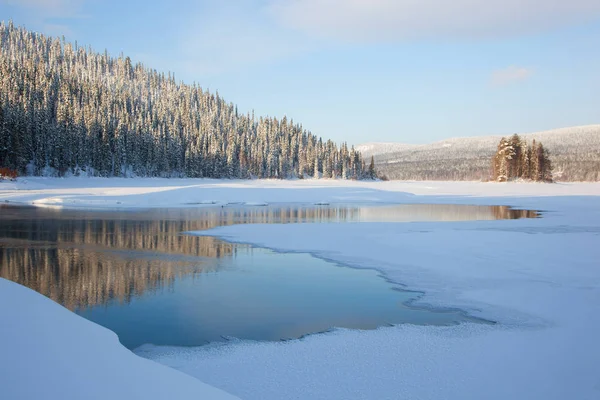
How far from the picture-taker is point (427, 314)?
8148mm

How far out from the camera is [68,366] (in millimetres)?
3617

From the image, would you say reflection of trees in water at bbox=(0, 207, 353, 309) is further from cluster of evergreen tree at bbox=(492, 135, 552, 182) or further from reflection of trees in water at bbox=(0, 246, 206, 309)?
cluster of evergreen tree at bbox=(492, 135, 552, 182)

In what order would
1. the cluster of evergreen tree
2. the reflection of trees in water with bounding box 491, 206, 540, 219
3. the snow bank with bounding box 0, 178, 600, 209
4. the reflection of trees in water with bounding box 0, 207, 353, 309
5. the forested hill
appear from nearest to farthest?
the reflection of trees in water with bounding box 0, 207, 353, 309, the reflection of trees in water with bounding box 491, 206, 540, 219, the snow bank with bounding box 0, 178, 600, 209, the forested hill, the cluster of evergreen tree

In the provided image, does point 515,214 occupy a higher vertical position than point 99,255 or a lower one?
higher

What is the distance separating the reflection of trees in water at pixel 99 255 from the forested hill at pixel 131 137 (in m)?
44.7

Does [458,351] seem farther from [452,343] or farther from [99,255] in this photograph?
[99,255]

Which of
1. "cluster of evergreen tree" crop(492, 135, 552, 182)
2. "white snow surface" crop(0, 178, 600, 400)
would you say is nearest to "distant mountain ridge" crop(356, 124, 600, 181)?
"cluster of evergreen tree" crop(492, 135, 552, 182)

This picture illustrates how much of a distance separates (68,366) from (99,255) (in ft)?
34.7

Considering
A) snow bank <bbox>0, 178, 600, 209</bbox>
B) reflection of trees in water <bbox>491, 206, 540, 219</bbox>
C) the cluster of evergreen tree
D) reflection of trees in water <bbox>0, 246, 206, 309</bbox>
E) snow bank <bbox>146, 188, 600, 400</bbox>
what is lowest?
Answer: snow bank <bbox>146, 188, 600, 400</bbox>

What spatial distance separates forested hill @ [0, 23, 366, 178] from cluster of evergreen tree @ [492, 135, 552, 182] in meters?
39.2

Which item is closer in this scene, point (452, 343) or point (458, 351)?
point (458, 351)

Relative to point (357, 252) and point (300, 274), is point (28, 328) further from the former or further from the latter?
point (357, 252)

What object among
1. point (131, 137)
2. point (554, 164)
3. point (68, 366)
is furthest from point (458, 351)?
point (554, 164)

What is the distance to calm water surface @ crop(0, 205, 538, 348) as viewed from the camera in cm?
741
